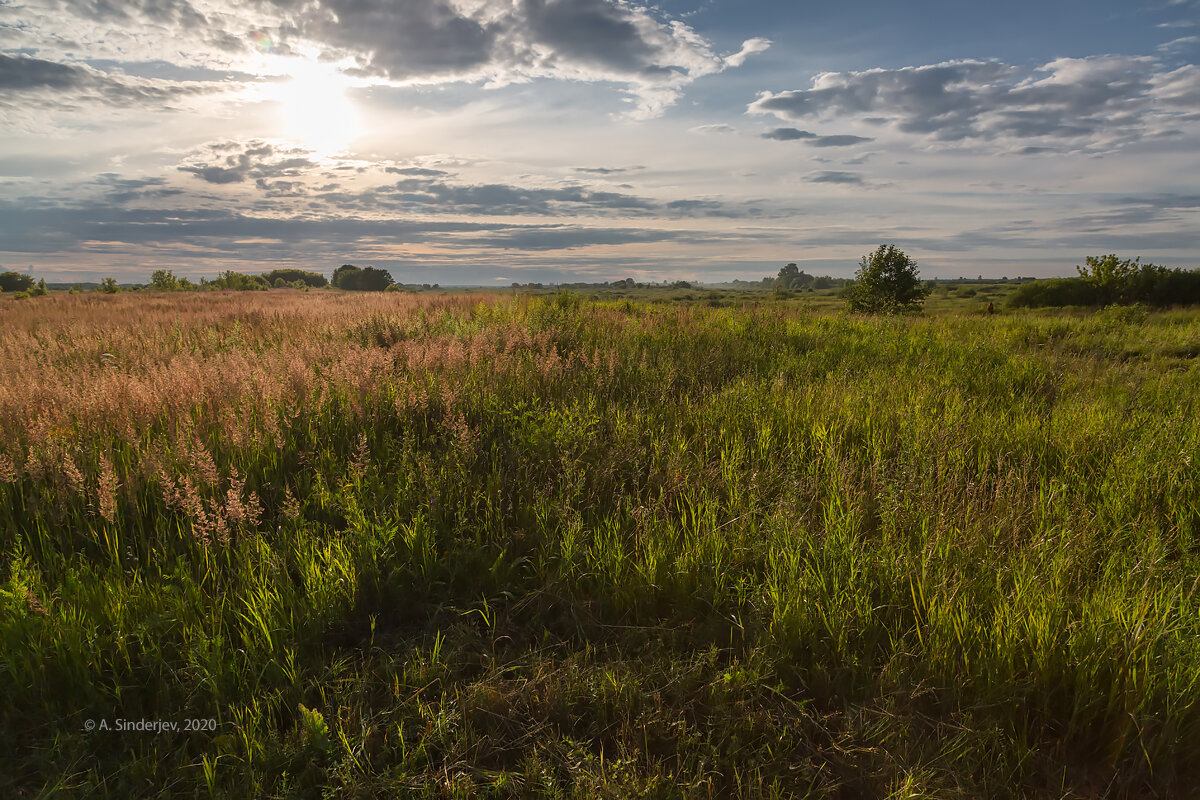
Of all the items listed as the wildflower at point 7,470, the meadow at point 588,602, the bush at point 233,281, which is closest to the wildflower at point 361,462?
the meadow at point 588,602

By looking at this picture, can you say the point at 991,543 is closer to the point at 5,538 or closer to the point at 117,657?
the point at 117,657

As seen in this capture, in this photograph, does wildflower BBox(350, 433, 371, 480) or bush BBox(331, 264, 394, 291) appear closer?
wildflower BBox(350, 433, 371, 480)

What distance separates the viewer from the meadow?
2016 mm

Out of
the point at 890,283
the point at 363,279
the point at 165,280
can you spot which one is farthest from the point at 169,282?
the point at 890,283

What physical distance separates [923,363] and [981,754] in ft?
24.5

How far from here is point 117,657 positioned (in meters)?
2.40

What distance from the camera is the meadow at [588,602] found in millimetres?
2016

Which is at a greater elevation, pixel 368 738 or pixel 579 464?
pixel 579 464

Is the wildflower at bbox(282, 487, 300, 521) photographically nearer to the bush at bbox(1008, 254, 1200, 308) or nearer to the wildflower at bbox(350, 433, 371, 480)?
the wildflower at bbox(350, 433, 371, 480)

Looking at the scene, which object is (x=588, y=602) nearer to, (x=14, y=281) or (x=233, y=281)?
(x=233, y=281)

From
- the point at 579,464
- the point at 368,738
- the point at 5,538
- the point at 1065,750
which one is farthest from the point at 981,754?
the point at 5,538

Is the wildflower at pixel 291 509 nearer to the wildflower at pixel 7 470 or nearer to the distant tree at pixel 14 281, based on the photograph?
the wildflower at pixel 7 470

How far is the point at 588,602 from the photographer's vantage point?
2.82m

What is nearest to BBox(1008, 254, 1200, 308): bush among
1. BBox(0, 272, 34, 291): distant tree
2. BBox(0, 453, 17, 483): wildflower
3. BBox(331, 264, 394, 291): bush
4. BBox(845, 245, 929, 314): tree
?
BBox(845, 245, 929, 314): tree
